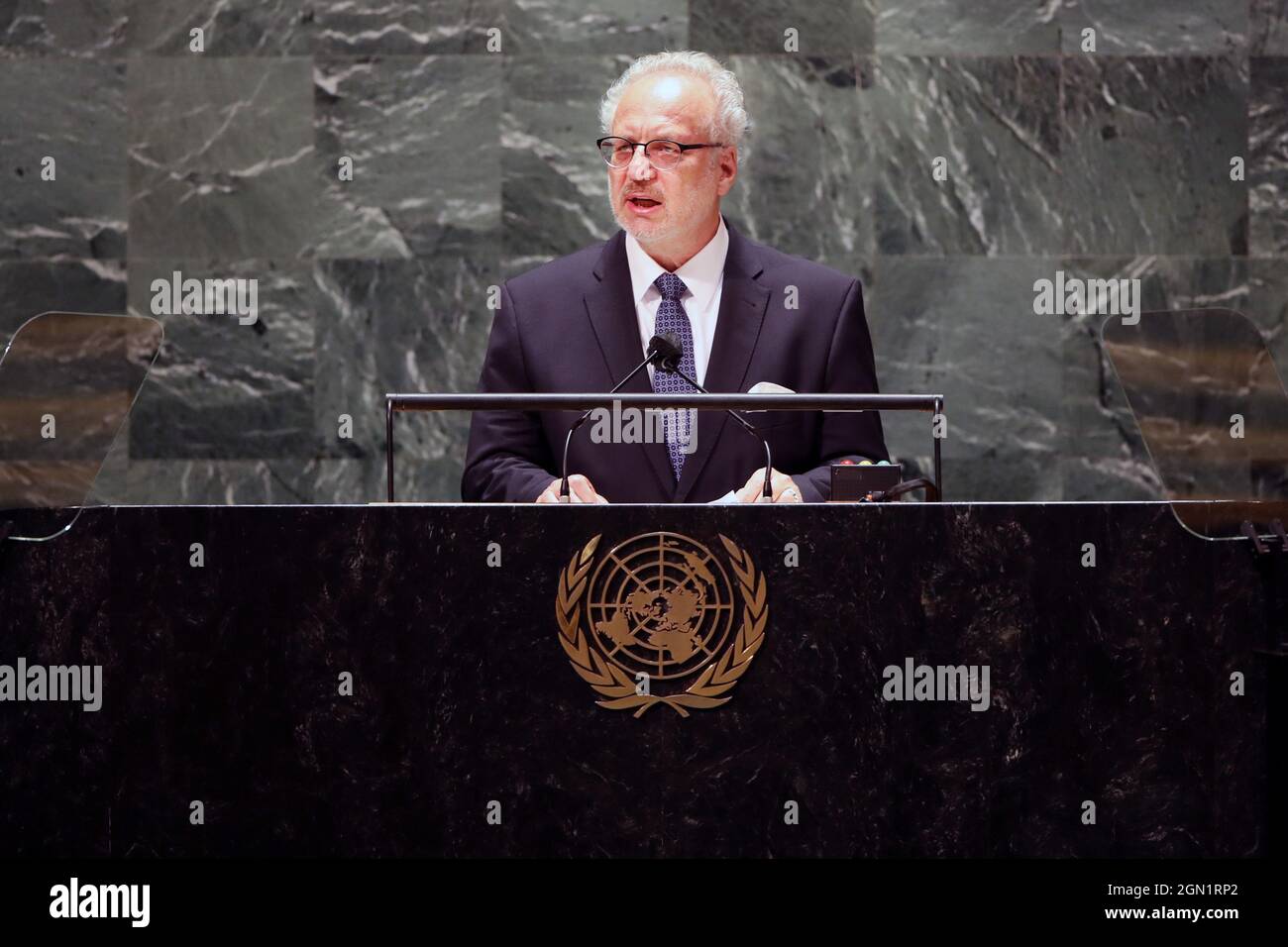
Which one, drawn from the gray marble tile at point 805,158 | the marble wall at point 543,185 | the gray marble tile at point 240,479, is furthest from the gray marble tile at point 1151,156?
the gray marble tile at point 240,479

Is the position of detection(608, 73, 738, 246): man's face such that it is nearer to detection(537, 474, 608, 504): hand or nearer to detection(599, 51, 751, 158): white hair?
detection(599, 51, 751, 158): white hair

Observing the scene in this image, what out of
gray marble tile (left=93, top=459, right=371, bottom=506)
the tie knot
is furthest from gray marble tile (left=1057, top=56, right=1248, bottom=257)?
gray marble tile (left=93, top=459, right=371, bottom=506)

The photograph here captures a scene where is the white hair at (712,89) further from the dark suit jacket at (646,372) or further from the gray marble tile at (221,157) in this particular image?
the gray marble tile at (221,157)

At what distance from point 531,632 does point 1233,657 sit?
3.55 ft

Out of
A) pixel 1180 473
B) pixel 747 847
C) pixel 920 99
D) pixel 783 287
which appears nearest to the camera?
pixel 747 847

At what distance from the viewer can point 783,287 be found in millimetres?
3904

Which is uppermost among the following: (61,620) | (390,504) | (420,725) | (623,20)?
(623,20)

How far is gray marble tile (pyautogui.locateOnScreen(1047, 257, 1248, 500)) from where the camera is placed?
5648mm

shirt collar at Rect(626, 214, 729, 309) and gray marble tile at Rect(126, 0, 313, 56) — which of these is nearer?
shirt collar at Rect(626, 214, 729, 309)

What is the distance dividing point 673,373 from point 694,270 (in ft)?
1.82

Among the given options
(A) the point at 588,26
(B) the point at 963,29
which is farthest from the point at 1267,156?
(A) the point at 588,26

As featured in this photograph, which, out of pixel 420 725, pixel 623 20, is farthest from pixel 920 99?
pixel 420 725

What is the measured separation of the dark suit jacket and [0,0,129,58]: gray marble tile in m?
2.62
